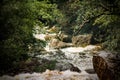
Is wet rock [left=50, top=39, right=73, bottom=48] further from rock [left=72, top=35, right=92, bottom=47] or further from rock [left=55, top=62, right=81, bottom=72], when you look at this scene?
rock [left=55, top=62, right=81, bottom=72]

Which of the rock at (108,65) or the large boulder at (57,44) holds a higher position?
the rock at (108,65)

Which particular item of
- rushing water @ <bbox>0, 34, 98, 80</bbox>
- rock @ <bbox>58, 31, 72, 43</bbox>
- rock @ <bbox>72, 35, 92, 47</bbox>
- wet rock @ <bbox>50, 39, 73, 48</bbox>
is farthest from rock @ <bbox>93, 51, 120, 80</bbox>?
rock @ <bbox>58, 31, 72, 43</bbox>

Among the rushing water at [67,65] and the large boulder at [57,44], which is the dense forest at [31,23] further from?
the large boulder at [57,44]

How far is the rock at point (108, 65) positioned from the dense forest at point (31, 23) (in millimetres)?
2859

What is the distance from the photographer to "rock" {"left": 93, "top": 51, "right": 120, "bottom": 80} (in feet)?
28.6

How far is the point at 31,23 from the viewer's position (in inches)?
413

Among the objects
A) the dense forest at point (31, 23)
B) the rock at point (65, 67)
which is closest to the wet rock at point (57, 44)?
the dense forest at point (31, 23)

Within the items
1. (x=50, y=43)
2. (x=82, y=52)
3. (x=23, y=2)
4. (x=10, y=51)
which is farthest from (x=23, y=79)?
(x=50, y=43)

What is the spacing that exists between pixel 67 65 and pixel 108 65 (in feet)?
15.8

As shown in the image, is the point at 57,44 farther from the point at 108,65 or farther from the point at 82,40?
the point at 108,65

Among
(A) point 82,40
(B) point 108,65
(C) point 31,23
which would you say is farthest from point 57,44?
(B) point 108,65

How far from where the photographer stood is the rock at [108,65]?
28.6 feet

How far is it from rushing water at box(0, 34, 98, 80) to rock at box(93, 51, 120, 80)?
181cm

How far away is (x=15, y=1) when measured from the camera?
7.33 metres
